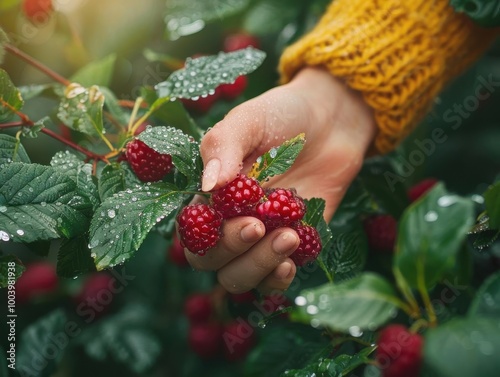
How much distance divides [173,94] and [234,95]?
16.5 inches

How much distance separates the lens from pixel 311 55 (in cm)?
102

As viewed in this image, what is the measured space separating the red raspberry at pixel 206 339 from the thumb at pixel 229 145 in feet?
1.88

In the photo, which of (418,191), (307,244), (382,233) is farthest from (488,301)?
(418,191)

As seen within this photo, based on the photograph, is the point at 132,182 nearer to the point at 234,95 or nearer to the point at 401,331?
the point at 401,331

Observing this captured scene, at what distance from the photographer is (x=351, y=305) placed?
42cm

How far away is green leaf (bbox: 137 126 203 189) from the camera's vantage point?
643mm

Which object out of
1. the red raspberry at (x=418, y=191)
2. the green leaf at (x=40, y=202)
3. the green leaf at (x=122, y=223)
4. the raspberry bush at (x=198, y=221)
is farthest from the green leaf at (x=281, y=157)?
the red raspberry at (x=418, y=191)

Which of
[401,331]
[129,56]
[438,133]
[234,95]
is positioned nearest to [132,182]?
[401,331]

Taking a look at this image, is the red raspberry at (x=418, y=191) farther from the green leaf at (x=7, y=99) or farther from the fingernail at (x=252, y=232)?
the green leaf at (x=7, y=99)

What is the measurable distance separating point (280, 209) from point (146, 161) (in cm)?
19

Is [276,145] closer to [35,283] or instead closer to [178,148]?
[178,148]

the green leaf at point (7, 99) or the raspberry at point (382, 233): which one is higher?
the green leaf at point (7, 99)

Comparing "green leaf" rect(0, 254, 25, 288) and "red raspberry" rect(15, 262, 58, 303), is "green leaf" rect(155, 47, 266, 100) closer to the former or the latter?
"green leaf" rect(0, 254, 25, 288)

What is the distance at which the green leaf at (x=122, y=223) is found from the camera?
0.61m
